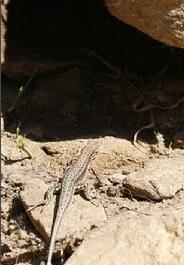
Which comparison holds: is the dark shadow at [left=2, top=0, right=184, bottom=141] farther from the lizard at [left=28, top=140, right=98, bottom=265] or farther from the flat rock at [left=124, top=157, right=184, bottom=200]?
the flat rock at [left=124, top=157, right=184, bottom=200]

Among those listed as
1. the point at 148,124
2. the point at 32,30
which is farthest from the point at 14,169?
the point at 32,30

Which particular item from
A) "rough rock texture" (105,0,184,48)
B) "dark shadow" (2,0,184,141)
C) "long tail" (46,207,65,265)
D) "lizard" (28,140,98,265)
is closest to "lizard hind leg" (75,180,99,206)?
"lizard" (28,140,98,265)

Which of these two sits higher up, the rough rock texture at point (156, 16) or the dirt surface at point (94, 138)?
the rough rock texture at point (156, 16)

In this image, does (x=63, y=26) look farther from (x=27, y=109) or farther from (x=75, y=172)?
(x=75, y=172)

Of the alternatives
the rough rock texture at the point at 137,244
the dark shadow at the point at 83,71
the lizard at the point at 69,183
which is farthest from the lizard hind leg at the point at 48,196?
the dark shadow at the point at 83,71

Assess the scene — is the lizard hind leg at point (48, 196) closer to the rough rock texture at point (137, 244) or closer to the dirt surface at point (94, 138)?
the dirt surface at point (94, 138)

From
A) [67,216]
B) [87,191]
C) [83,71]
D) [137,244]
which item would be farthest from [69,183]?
[83,71]

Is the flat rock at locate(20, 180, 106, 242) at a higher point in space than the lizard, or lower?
lower
